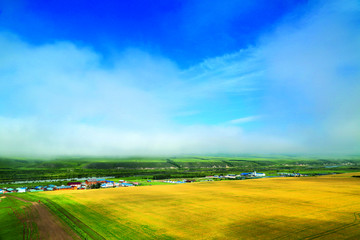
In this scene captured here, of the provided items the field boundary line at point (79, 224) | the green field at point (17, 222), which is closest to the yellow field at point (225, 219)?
the field boundary line at point (79, 224)

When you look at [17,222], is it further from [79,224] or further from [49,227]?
[79,224]

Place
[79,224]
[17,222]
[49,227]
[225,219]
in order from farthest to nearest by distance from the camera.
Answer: [17,222], [225,219], [79,224], [49,227]

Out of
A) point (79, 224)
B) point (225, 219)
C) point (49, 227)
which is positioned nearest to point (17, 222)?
point (49, 227)

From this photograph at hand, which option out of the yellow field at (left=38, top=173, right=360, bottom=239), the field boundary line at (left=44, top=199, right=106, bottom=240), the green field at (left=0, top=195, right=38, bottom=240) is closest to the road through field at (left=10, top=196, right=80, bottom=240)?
the green field at (left=0, top=195, right=38, bottom=240)

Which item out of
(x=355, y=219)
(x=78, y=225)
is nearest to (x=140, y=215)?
(x=78, y=225)

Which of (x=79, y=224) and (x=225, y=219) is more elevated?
(x=225, y=219)

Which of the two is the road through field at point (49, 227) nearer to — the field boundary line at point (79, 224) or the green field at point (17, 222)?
the green field at point (17, 222)

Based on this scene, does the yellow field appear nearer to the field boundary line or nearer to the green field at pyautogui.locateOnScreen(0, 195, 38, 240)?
the field boundary line

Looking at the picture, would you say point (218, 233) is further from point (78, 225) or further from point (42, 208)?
point (42, 208)
